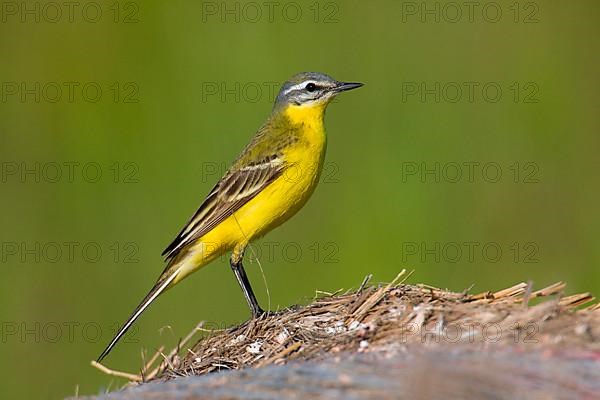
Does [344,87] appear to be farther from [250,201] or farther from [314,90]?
[250,201]

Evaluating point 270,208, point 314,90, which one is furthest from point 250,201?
point 314,90

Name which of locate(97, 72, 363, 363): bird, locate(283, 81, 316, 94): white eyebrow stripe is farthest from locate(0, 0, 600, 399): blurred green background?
locate(283, 81, 316, 94): white eyebrow stripe

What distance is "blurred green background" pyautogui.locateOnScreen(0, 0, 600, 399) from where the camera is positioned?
486 inches

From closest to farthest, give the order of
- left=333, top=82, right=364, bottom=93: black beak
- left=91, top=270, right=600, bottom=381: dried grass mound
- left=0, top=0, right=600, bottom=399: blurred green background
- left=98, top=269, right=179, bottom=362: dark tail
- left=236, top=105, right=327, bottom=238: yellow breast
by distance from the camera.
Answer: left=91, top=270, right=600, bottom=381: dried grass mound < left=98, top=269, right=179, bottom=362: dark tail < left=236, top=105, right=327, bottom=238: yellow breast < left=333, top=82, right=364, bottom=93: black beak < left=0, top=0, right=600, bottom=399: blurred green background

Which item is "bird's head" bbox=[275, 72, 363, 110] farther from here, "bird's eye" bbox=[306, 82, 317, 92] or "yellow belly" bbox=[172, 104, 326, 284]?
"yellow belly" bbox=[172, 104, 326, 284]

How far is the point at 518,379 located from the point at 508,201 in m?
7.98

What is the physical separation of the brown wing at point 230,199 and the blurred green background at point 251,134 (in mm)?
1861

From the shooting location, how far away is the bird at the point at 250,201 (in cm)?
1012

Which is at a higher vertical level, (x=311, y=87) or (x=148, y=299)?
(x=311, y=87)

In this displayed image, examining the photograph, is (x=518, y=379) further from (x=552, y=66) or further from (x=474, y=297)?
(x=552, y=66)

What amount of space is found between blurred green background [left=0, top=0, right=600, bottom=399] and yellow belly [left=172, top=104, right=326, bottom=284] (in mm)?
1763

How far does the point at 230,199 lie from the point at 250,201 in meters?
0.23

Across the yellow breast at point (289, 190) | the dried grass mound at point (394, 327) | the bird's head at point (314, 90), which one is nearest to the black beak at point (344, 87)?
the bird's head at point (314, 90)

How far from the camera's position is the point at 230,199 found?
10.4m
